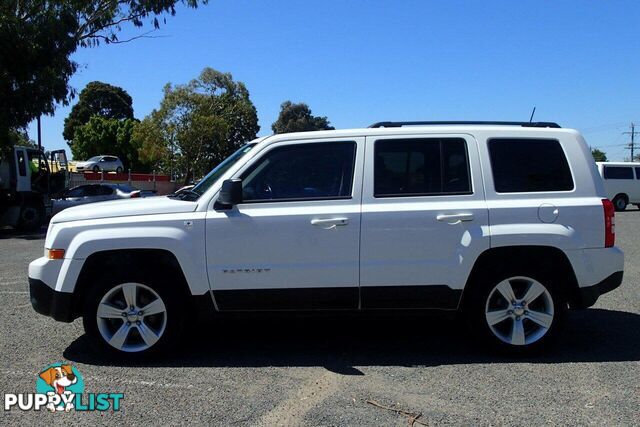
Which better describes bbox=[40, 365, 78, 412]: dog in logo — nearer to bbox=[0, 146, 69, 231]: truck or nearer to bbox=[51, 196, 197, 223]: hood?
bbox=[51, 196, 197, 223]: hood

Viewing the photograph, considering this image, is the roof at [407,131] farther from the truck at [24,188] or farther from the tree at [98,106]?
the tree at [98,106]

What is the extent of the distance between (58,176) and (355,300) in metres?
17.5

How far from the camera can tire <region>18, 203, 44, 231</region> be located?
17.5 m

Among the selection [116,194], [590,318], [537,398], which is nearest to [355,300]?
[537,398]

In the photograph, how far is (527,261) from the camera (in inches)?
188

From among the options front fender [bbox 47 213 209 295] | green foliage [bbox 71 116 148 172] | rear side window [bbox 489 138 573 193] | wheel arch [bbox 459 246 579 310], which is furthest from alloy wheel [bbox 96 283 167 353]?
green foliage [bbox 71 116 148 172]

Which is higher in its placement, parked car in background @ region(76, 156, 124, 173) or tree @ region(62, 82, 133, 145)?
tree @ region(62, 82, 133, 145)

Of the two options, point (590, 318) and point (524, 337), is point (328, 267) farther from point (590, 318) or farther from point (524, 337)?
point (590, 318)

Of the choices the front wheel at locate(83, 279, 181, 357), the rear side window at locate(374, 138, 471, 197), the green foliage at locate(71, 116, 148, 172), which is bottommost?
the front wheel at locate(83, 279, 181, 357)

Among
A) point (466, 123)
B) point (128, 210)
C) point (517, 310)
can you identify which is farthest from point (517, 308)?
point (128, 210)

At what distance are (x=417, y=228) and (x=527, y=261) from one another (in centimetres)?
100

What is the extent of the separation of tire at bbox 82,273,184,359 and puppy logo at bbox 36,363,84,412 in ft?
1.03

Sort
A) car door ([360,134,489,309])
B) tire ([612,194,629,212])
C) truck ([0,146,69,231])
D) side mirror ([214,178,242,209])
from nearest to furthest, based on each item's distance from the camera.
Result: 1. side mirror ([214,178,242,209])
2. car door ([360,134,489,309])
3. truck ([0,146,69,231])
4. tire ([612,194,629,212])

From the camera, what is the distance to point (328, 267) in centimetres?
466
